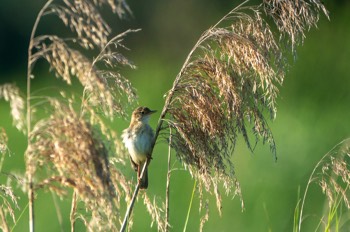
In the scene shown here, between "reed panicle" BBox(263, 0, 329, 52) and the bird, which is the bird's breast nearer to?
the bird

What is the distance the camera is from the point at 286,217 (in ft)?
22.5

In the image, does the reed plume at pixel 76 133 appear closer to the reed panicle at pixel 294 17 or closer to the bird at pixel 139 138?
the reed panicle at pixel 294 17

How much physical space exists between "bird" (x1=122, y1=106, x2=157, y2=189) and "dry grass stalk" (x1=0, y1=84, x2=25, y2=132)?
1.89m

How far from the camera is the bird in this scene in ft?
15.0

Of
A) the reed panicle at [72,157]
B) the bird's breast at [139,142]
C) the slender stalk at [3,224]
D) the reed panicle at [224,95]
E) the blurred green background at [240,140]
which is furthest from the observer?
the blurred green background at [240,140]

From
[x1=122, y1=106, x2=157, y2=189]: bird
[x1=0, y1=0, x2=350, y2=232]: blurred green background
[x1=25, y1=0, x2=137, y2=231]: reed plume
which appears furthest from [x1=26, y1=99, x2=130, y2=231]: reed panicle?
[x1=122, y1=106, x2=157, y2=189]: bird

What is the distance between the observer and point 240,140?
8.66 meters

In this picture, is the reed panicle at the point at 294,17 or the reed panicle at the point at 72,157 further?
the reed panicle at the point at 294,17

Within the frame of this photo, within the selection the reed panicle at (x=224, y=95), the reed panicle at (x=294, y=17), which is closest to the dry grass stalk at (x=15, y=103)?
the reed panicle at (x=224, y=95)

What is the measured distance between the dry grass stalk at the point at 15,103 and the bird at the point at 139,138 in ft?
6.19

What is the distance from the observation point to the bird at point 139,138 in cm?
Result: 458

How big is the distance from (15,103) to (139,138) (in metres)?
2.27

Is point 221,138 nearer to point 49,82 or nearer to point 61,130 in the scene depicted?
point 61,130

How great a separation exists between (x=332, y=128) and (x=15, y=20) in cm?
716
